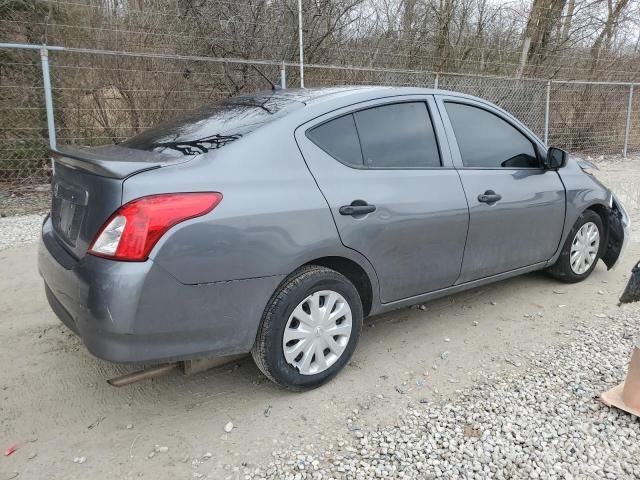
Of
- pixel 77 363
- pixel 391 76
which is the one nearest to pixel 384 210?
pixel 77 363

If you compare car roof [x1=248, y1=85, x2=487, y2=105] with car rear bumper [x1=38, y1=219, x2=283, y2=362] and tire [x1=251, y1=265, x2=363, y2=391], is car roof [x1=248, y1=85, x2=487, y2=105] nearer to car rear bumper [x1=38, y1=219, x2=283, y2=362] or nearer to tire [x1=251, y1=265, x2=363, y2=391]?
tire [x1=251, y1=265, x2=363, y2=391]

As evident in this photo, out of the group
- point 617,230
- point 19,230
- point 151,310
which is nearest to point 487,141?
point 617,230

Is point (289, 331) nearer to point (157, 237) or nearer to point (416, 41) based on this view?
point (157, 237)

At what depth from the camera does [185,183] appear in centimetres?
241

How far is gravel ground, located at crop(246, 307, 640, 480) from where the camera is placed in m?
2.36

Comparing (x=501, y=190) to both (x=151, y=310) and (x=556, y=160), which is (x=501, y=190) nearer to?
(x=556, y=160)

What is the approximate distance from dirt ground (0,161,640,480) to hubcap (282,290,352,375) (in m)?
0.19

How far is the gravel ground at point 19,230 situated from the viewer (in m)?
5.70

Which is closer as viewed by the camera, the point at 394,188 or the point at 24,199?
the point at 394,188

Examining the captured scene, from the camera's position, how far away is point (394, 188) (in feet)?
10.2

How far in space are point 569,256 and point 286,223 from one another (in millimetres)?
2909

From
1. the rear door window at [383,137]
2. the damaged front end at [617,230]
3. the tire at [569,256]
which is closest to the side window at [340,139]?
the rear door window at [383,137]

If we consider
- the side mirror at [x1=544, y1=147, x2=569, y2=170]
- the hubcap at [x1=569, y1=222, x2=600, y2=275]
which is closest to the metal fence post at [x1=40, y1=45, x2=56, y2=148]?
the side mirror at [x1=544, y1=147, x2=569, y2=170]

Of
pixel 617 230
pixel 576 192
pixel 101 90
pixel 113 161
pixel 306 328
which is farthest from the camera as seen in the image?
pixel 101 90
